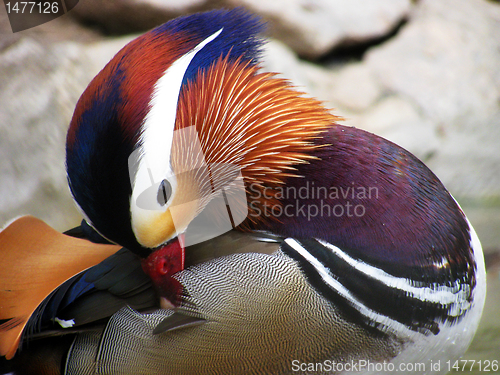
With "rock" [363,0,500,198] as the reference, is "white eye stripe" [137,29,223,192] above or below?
above

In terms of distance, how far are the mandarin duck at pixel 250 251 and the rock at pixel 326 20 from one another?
1.42 m

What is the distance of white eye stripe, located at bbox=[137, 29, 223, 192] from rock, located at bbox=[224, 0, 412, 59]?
5.07ft

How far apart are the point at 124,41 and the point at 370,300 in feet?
5.66

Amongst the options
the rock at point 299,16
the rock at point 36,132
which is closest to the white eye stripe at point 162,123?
the rock at point 36,132

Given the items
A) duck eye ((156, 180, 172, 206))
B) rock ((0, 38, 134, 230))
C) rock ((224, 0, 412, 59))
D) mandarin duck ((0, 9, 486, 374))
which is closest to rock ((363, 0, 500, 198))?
rock ((224, 0, 412, 59))

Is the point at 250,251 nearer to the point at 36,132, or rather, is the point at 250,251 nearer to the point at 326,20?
the point at 36,132

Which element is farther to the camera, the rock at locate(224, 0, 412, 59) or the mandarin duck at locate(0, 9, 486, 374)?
the rock at locate(224, 0, 412, 59)

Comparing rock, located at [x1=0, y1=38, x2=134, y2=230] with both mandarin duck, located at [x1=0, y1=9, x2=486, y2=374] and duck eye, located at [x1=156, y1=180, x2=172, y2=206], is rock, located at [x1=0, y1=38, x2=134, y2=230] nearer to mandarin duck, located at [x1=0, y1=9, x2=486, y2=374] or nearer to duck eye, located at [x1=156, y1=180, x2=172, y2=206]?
mandarin duck, located at [x1=0, y1=9, x2=486, y2=374]

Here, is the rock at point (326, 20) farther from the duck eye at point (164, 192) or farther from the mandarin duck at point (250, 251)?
the duck eye at point (164, 192)

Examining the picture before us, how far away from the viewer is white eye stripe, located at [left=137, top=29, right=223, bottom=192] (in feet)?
2.22

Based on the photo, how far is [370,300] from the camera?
→ 2.53 ft

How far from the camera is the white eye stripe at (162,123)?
2.22 ft

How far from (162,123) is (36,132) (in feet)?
4.44

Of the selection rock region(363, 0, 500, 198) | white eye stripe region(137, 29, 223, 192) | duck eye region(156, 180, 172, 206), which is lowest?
rock region(363, 0, 500, 198)
